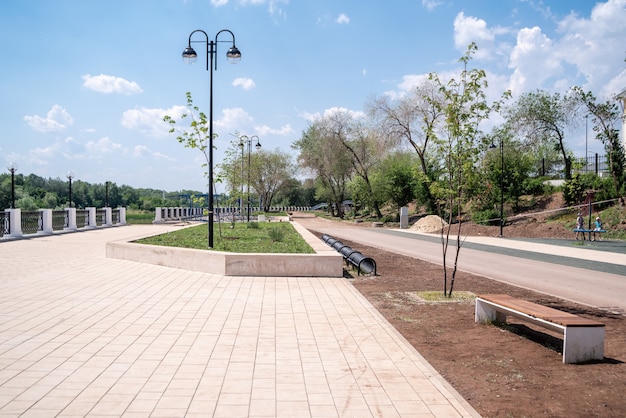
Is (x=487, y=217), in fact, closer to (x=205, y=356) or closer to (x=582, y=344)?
(x=582, y=344)

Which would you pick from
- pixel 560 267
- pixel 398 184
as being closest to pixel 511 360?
pixel 560 267

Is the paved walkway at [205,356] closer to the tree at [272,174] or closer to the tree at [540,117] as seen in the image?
the tree at [540,117]

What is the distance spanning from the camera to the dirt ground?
13.6 ft

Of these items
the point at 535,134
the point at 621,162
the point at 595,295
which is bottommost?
the point at 595,295

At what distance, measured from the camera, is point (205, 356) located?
529cm

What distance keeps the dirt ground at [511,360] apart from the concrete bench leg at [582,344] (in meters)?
0.09

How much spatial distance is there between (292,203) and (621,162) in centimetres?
7734

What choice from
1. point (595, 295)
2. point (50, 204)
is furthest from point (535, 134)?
point (50, 204)

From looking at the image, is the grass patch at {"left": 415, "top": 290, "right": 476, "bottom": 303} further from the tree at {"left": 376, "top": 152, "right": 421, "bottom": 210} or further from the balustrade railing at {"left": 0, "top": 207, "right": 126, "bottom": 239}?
the tree at {"left": 376, "top": 152, "right": 421, "bottom": 210}

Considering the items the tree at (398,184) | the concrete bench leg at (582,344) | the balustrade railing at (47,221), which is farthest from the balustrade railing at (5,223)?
the tree at (398,184)

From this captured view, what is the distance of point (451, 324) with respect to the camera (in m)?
6.92

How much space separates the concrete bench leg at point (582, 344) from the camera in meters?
5.13

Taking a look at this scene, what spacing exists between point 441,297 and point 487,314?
1896mm

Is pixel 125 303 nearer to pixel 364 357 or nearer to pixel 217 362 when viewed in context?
pixel 217 362
